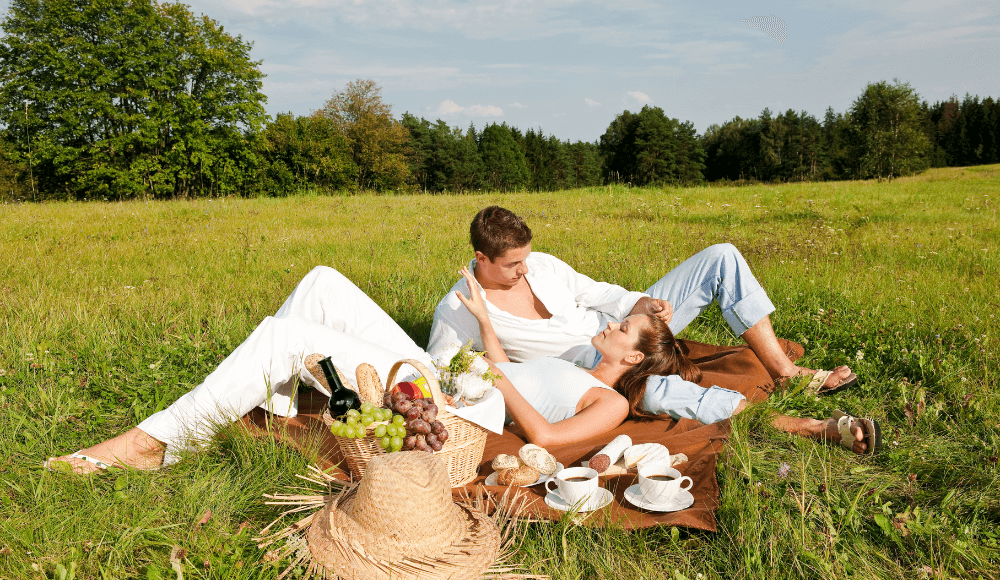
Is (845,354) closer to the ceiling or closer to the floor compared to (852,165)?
closer to the floor

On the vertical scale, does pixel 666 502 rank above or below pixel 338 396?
below

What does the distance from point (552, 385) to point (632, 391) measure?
1.96ft

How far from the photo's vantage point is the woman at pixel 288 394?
3.32 meters

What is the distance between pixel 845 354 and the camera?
4.92m

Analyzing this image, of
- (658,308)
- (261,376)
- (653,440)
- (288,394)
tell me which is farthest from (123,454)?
(658,308)

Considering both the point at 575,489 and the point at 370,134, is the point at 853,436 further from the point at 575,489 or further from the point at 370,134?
the point at 370,134

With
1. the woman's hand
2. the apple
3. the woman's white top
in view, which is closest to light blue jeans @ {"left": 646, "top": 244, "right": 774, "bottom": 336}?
the woman's white top

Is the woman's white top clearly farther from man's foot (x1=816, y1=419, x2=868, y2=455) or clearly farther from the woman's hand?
man's foot (x1=816, y1=419, x2=868, y2=455)

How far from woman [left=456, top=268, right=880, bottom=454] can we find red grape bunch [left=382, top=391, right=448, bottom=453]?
0.75m

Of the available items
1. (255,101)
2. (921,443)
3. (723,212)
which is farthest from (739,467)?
(255,101)

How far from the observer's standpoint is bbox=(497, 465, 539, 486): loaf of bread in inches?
122

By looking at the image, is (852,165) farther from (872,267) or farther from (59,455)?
(59,455)

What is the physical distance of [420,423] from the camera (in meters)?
2.77

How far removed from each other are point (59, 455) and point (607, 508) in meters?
3.04
